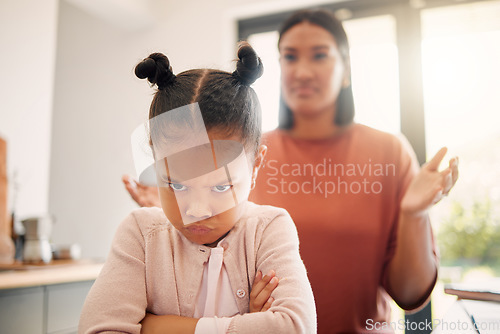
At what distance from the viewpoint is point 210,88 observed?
58 centimetres

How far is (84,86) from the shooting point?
2.05m

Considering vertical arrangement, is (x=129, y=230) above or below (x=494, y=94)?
below

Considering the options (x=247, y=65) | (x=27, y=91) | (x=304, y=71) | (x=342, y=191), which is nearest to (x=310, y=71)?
(x=304, y=71)

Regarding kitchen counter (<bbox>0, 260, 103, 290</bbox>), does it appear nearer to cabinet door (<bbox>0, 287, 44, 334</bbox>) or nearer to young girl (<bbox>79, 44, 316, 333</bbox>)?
cabinet door (<bbox>0, 287, 44, 334</bbox>)

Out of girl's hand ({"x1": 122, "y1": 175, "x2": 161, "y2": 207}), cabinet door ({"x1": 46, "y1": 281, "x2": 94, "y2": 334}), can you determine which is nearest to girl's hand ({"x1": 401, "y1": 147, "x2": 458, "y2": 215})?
girl's hand ({"x1": 122, "y1": 175, "x2": 161, "y2": 207})

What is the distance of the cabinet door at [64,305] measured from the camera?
128 cm

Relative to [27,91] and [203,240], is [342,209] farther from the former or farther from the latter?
[27,91]

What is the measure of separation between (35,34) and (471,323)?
1.93 meters

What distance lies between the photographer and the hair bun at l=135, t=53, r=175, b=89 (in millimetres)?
560

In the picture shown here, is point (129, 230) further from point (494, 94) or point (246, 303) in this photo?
point (494, 94)

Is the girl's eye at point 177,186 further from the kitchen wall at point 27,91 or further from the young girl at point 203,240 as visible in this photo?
the kitchen wall at point 27,91

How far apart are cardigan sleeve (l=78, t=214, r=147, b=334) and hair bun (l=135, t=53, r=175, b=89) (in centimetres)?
22

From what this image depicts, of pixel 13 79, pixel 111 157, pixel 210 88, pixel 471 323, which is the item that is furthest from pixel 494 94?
pixel 13 79

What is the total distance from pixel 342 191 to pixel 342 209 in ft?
0.12
